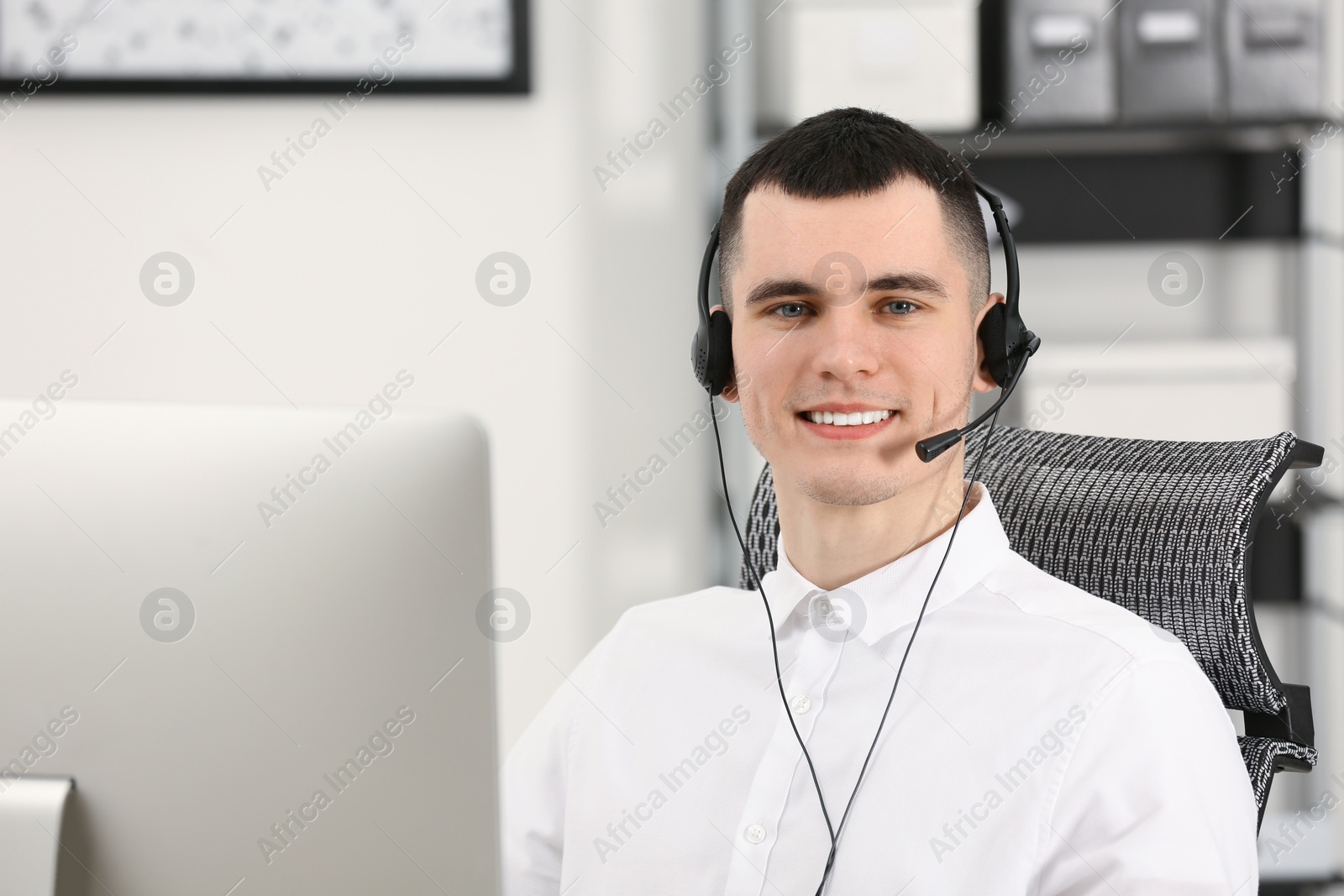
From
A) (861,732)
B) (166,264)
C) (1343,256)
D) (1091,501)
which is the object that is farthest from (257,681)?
(1343,256)

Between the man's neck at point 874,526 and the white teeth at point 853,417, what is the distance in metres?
0.07

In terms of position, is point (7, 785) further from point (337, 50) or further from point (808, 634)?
point (337, 50)

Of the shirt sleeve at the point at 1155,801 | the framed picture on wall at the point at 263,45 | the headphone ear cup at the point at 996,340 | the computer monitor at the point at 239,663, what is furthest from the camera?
the framed picture on wall at the point at 263,45

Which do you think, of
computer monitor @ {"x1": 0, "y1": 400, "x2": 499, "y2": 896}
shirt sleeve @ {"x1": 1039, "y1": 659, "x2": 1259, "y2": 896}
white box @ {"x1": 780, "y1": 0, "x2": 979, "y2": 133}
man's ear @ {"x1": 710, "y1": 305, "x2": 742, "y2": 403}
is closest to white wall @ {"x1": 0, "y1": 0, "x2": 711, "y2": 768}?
white box @ {"x1": 780, "y1": 0, "x2": 979, "y2": 133}

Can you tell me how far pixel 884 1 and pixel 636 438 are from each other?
85 centimetres

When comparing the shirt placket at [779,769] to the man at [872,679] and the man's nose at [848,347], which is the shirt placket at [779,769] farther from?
the man's nose at [848,347]

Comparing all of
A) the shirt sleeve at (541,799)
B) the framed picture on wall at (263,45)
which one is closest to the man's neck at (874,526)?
the shirt sleeve at (541,799)

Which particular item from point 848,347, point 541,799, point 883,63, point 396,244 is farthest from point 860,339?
point 396,244

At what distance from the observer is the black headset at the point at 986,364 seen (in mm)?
839

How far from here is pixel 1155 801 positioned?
71 cm

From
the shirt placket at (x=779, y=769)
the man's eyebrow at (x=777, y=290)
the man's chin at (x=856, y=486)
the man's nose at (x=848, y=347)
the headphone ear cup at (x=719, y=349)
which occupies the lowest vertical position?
the shirt placket at (x=779, y=769)

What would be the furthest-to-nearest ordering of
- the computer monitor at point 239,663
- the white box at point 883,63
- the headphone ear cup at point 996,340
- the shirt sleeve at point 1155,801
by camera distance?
the white box at point 883,63 → the headphone ear cup at point 996,340 → the shirt sleeve at point 1155,801 → the computer monitor at point 239,663

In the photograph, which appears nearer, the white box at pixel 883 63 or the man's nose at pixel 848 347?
the man's nose at pixel 848 347

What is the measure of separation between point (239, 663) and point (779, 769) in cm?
48
